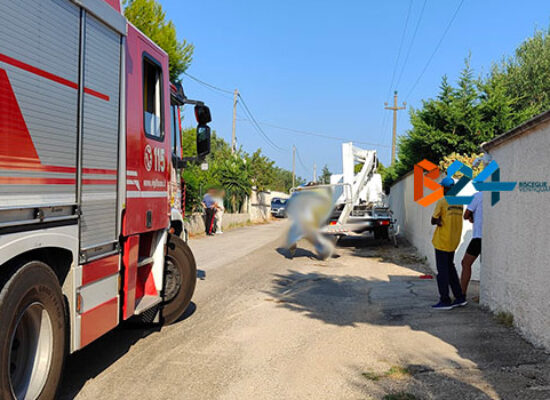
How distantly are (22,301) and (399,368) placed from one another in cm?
315

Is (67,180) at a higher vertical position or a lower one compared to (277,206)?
higher

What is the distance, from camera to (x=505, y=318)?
18.8 feet

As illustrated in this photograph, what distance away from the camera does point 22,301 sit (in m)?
3.06

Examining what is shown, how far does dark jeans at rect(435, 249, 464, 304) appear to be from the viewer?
22.6 ft

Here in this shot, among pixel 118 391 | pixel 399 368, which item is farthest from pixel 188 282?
pixel 399 368

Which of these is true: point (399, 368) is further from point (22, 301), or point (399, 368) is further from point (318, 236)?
point (318, 236)

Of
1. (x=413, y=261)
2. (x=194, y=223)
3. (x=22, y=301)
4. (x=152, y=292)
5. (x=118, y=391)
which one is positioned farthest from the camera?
(x=194, y=223)

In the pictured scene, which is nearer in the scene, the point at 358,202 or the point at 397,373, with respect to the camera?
the point at 397,373

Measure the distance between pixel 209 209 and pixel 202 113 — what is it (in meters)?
14.4

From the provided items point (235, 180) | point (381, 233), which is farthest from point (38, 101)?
point (235, 180)

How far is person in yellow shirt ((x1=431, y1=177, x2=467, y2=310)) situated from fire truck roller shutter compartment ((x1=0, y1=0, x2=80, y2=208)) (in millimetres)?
4939

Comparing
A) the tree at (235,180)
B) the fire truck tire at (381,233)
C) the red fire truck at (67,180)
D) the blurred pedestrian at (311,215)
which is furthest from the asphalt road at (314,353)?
the tree at (235,180)

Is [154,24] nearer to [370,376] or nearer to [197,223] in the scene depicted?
[197,223]

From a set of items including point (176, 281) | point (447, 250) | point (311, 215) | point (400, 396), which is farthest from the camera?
point (311, 215)
